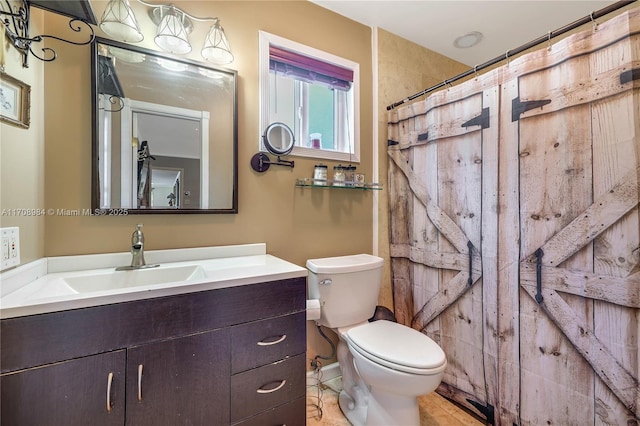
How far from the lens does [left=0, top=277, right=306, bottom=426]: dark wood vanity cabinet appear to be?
78 cm

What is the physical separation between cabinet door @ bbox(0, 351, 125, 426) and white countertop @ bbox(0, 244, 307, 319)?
0.18 metres

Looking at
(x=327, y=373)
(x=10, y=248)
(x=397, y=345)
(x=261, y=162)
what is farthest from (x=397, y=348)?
(x=10, y=248)

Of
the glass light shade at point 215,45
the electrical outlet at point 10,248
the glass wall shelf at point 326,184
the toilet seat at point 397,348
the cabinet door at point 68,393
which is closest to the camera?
the cabinet door at point 68,393

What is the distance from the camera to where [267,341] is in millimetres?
1121

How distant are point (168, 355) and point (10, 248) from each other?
637 mm

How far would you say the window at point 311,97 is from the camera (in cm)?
168

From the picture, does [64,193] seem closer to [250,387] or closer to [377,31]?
[250,387]

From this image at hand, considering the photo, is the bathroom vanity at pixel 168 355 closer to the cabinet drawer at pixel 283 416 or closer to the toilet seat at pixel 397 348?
the cabinet drawer at pixel 283 416

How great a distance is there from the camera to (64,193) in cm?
120

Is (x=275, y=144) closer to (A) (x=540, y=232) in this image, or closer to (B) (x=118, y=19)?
(B) (x=118, y=19)

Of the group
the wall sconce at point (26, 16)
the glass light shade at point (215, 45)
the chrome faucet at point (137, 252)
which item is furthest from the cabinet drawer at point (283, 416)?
the glass light shade at point (215, 45)

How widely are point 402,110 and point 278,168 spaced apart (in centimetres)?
→ 101

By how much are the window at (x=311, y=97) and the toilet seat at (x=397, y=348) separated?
3.63 ft

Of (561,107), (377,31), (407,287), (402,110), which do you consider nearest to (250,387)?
(407,287)
